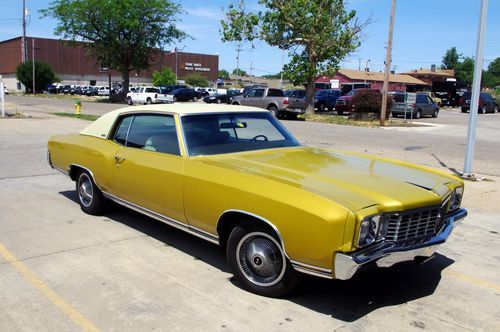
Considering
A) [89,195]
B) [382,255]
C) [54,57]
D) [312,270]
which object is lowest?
Result: [89,195]

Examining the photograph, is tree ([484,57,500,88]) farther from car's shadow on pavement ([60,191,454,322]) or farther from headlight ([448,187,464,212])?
car's shadow on pavement ([60,191,454,322])

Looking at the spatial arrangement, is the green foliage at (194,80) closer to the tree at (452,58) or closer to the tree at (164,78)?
the tree at (164,78)

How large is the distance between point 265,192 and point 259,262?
0.61 m

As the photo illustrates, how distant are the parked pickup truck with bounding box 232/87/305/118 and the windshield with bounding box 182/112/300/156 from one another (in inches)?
834

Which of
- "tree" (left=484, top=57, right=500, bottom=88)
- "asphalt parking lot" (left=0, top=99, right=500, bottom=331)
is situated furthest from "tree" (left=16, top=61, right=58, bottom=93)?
"tree" (left=484, top=57, right=500, bottom=88)

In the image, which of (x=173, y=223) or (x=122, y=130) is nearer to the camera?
(x=173, y=223)

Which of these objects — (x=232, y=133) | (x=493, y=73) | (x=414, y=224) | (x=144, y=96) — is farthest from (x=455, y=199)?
(x=493, y=73)

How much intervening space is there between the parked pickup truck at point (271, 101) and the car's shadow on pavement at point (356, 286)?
21.8 meters

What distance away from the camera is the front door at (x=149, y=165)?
180 inches

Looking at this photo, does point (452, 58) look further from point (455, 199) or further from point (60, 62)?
point (455, 199)

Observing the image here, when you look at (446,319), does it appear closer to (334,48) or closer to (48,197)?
(48,197)

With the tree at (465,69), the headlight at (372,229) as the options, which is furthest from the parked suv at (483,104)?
the tree at (465,69)

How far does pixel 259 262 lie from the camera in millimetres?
3904

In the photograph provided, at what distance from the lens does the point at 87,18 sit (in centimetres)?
4369
